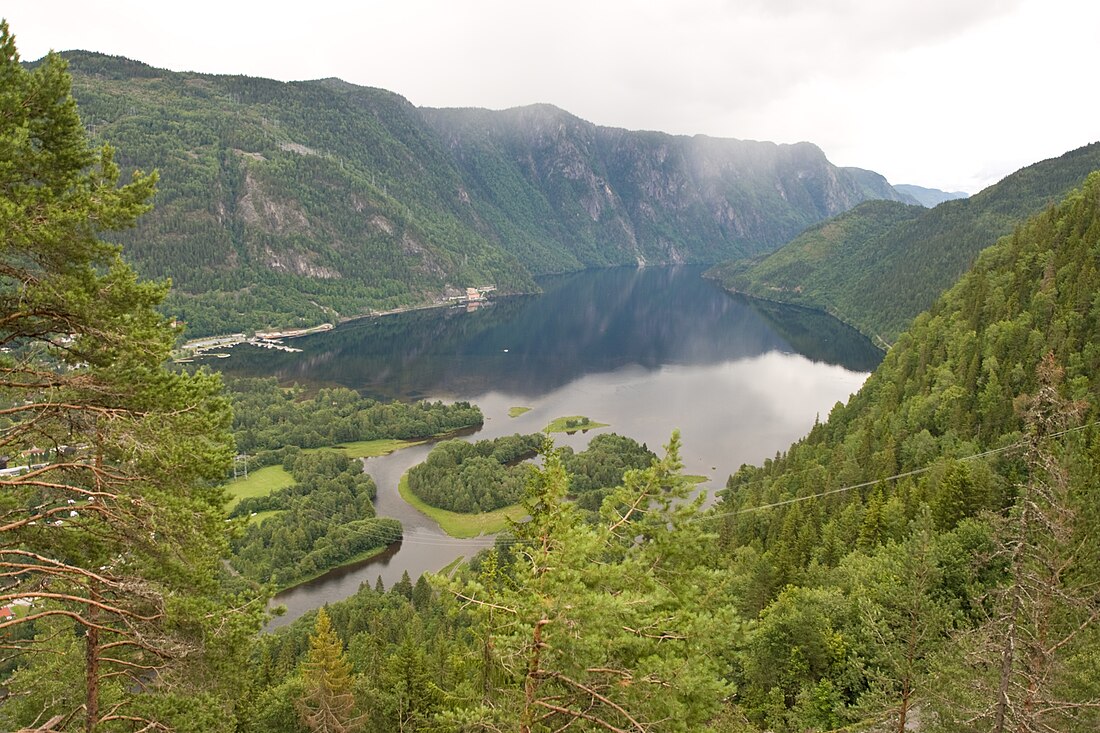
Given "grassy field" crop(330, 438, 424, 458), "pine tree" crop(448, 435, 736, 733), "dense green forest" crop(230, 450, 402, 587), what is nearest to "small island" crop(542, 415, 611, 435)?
"grassy field" crop(330, 438, 424, 458)

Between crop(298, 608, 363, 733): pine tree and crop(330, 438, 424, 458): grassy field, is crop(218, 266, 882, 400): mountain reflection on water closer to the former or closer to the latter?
crop(330, 438, 424, 458): grassy field

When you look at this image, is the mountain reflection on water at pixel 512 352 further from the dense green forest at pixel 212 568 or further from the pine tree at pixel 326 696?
the dense green forest at pixel 212 568

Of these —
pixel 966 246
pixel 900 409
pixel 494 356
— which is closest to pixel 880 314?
pixel 966 246

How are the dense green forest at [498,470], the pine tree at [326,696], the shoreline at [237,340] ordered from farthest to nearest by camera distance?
the shoreline at [237,340], the dense green forest at [498,470], the pine tree at [326,696]

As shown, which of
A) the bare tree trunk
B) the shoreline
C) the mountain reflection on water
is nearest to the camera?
the bare tree trunk

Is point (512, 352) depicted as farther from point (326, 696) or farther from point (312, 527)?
point (326, 696)

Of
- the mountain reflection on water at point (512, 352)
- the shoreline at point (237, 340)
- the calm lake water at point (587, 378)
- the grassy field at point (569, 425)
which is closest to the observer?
the calm lake water at point (587, 378)

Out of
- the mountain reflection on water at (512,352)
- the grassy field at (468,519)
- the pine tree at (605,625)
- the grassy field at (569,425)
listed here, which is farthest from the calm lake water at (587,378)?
the pine tree at (605,625)

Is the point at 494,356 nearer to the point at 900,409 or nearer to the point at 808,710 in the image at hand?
the point at 900,409
